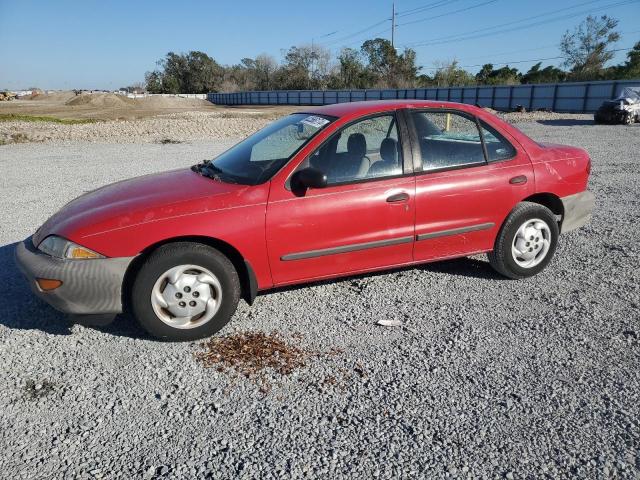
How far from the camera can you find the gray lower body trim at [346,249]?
3.78 meters

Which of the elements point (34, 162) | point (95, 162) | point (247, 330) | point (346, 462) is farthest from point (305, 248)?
point (34, 162)

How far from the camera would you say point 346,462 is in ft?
7.91

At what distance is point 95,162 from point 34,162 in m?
1.60

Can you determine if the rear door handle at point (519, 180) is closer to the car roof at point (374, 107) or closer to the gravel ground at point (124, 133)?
the car roof at point (374, 107)

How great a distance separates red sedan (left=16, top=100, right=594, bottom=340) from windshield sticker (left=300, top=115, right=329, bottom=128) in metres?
0.02

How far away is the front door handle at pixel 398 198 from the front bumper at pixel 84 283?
6.60ft

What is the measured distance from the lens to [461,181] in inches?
165

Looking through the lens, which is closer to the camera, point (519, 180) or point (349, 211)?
point (349, 211)

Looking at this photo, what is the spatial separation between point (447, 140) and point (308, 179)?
1.46 meters

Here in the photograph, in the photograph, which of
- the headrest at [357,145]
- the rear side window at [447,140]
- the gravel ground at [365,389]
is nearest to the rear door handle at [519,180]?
the rear side window at [447,140]

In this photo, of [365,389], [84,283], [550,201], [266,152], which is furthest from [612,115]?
[84,283]

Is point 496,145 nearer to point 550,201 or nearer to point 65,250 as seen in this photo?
point 550,201

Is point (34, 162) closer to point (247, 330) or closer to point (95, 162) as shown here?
point (95, 162)

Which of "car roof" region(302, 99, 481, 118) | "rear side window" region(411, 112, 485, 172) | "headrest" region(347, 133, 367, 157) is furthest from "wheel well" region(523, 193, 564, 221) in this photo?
"headrest" region(347, 133, 367, 157)
